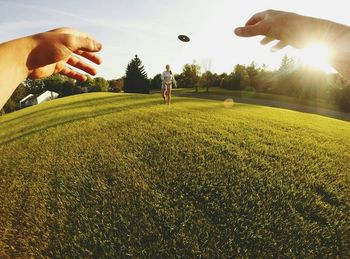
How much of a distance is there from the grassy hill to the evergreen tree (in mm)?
55759

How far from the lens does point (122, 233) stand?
12.5ft

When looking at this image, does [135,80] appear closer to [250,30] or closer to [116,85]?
[116,85]

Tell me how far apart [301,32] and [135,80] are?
210ft

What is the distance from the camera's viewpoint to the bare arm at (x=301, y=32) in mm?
1208

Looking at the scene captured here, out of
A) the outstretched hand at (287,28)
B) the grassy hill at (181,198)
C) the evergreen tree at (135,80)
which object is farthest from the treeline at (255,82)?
the outstretched hand at (287,28)

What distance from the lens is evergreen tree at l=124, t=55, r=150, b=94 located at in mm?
62562

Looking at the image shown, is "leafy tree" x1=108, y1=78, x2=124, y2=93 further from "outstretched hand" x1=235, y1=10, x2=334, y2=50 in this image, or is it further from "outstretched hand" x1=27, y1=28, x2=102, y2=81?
"outstretched hand" x1=235, y1=10, x2=334, y2=50

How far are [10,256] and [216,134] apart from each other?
6.03 m

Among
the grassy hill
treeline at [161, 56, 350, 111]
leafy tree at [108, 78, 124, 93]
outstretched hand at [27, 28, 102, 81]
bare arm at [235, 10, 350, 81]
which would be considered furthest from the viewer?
leafy tree at [108, 78, 124, 93]

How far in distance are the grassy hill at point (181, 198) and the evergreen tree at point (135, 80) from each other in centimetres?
5576

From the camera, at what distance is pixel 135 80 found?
6312cm

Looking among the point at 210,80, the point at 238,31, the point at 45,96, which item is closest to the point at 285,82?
the point at 210,80

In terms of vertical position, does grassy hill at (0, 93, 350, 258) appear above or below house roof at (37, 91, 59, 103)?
below

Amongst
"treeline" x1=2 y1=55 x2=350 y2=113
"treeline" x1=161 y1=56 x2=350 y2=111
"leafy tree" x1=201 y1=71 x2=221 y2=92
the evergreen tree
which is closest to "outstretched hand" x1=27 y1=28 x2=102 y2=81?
"treeline" x1=2 y1=55 x2=350 y2=113
